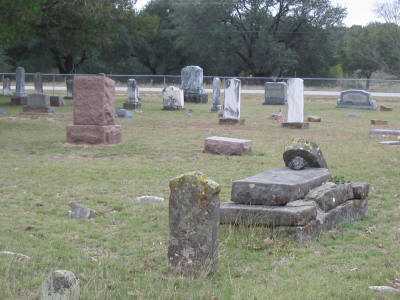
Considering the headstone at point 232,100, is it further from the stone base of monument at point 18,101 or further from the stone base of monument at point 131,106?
the stone base of monument at point 18,101

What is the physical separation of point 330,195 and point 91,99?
8.58 m

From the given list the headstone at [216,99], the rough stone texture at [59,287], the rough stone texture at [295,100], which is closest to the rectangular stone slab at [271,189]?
the rough stone texture at [59,287]

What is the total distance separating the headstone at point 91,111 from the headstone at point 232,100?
252 inches

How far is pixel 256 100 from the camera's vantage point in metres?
36.6

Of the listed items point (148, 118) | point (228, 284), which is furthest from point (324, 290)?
point (148, 118)

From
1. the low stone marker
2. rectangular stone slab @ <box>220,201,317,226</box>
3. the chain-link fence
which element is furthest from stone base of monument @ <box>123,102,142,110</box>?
rectangular stone slab @ <box>220,201,317,226</box>

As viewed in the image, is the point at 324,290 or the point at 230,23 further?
the point at 230,23

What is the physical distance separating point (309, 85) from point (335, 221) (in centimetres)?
4325

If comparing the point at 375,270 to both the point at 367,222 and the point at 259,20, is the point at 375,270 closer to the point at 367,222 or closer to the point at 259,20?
the point at 367,222

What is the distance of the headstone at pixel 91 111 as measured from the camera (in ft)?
47.9

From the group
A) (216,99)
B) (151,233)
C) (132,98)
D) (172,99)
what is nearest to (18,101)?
(132,98)

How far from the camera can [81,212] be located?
754cm

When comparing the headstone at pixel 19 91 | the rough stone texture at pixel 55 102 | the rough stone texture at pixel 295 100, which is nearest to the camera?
the rough stone texture at pixel 295 100

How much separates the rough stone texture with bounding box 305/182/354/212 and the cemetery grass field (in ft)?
1.03
